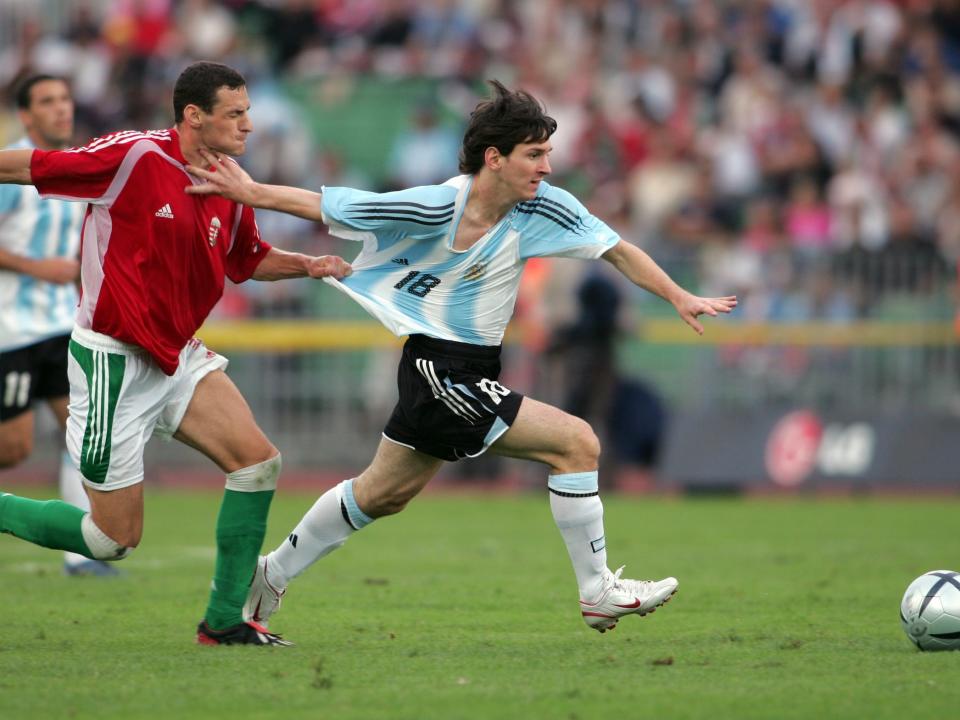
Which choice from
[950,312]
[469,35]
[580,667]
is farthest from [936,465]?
[580,667]

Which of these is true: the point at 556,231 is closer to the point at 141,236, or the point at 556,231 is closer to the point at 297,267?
the point at 297,267

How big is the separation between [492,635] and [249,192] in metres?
2.46

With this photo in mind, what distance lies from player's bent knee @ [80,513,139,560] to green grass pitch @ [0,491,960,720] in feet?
1.48

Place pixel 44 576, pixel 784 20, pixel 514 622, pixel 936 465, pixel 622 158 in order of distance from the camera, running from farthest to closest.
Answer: pixel 784 20
pixel 622 158
pixel 936 465
pixel 44 576
pixel 514 622

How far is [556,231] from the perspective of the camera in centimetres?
758

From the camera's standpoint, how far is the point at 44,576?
10141 millimetres

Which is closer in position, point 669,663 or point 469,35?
point 669,663

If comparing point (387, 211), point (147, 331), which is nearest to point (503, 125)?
point (387, 211)

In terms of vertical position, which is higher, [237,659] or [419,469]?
[419,469]

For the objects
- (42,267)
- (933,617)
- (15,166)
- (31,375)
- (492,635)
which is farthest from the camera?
(31,375)

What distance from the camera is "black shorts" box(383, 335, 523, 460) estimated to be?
7.33m

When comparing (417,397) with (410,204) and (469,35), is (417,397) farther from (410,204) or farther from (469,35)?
(469,35)

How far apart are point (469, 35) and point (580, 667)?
1645cm

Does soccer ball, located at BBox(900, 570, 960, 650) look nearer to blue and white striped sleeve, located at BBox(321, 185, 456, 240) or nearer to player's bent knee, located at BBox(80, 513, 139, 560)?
blue and white striped sleeve, located at BBox(321, 185, 456, 240)
